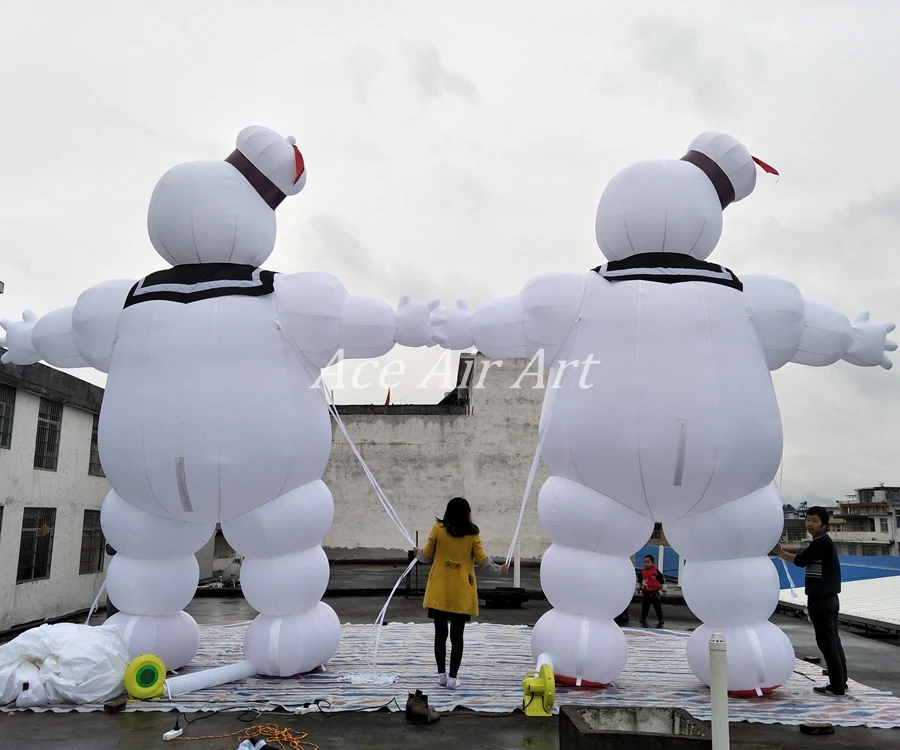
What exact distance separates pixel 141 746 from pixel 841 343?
194 inches

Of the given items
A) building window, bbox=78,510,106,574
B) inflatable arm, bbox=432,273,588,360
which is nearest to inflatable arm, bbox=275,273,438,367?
inflatable arm, bbox=432,273,588,360

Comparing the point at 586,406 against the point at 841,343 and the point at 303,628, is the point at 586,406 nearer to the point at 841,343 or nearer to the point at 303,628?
the point at 841,343

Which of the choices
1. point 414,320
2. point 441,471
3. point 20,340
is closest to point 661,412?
point 414,320

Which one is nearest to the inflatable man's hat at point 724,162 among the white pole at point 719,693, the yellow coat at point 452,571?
the yellow coat at point 452,571

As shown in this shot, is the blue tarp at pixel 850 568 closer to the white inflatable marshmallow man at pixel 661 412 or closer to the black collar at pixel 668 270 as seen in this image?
the white inflatable marshmallow man at pixel 661 412

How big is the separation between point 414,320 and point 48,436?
6.50 m

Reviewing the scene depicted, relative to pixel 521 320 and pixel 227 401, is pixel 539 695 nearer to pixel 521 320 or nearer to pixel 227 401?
pixel 521 320

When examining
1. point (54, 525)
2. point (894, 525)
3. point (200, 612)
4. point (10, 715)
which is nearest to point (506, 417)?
point (200, 612)

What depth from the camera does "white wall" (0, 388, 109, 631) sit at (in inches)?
325

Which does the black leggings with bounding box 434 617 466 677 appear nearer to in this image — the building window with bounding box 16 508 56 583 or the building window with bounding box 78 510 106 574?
the building window with bounding box 16 508 56 583

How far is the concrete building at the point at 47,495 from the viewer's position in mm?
8273

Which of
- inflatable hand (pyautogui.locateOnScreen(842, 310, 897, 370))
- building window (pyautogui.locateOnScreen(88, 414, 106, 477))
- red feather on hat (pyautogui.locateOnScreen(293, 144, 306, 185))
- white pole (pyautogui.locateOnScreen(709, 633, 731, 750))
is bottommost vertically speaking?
white pole (pyautogui.locateOnScreen(709, 633, 731, 750))

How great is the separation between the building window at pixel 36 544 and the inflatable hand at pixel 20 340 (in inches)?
148

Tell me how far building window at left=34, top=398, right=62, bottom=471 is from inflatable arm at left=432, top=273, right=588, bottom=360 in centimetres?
635
